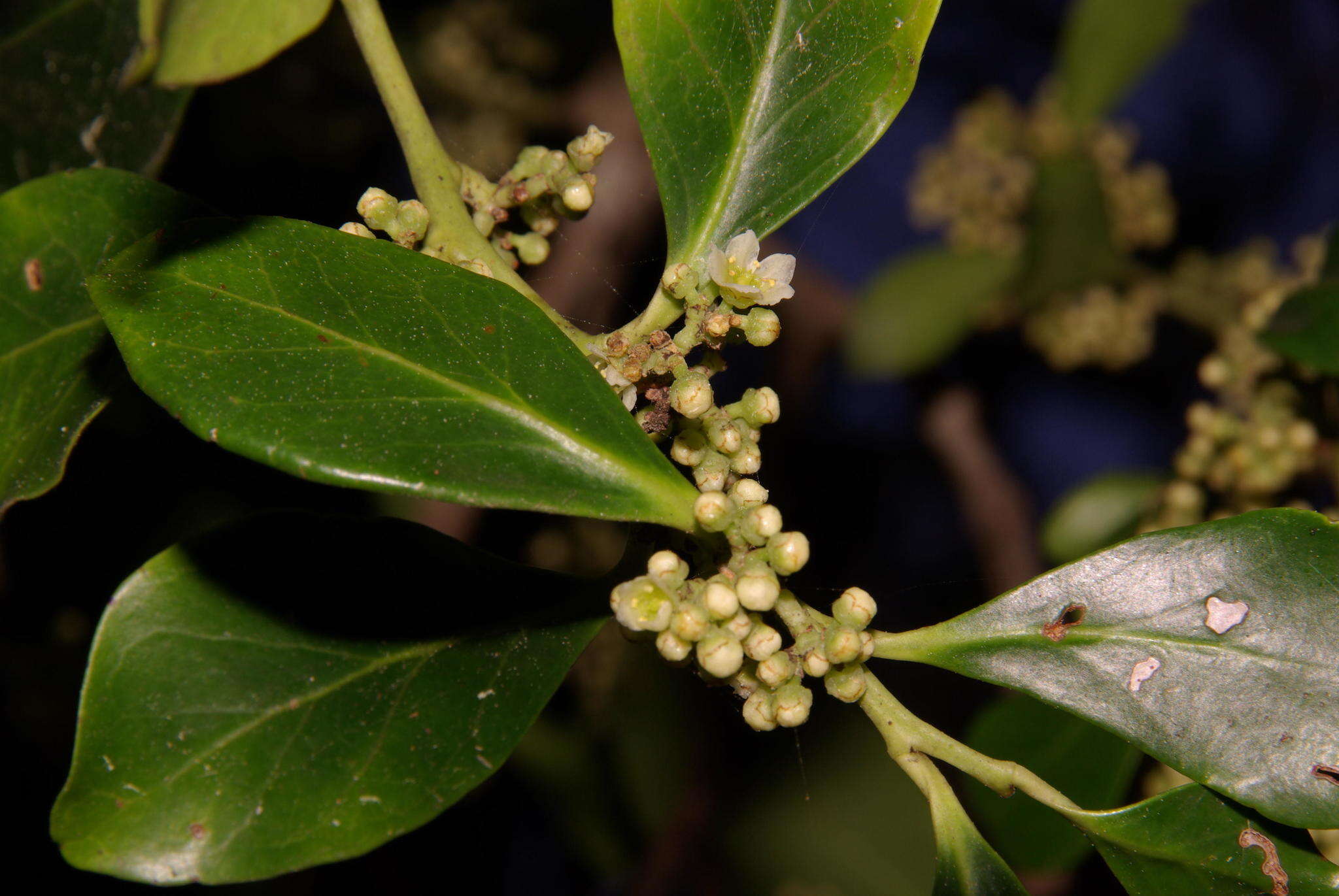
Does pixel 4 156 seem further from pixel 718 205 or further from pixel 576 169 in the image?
pixel 718 205

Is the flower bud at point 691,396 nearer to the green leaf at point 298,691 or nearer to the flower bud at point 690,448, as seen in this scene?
the flower bud at point 690,448

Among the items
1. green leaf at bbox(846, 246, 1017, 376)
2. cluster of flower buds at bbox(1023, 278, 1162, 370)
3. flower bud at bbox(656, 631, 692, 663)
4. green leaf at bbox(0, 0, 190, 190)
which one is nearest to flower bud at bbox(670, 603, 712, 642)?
flower bud at bbox(656, 631, 692, 663)

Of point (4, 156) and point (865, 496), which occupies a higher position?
point (4, 156)

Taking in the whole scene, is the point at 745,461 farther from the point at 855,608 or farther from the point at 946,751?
the point at 946,751

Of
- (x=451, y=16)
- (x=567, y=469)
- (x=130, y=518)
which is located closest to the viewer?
(x=567, y=469)

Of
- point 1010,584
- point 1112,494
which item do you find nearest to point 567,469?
point 1112,494

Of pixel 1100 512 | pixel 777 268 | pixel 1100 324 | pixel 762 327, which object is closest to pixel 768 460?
pixel 1100 512
